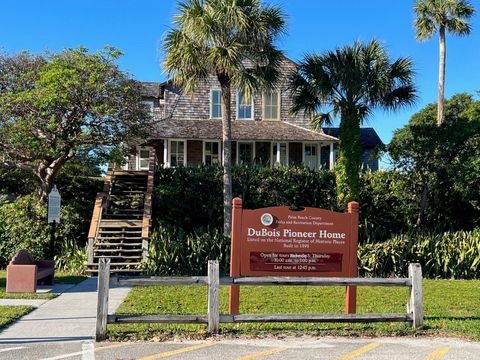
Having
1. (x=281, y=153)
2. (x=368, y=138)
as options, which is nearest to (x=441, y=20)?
(x=368, y=138)

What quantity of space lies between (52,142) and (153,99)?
14294mm

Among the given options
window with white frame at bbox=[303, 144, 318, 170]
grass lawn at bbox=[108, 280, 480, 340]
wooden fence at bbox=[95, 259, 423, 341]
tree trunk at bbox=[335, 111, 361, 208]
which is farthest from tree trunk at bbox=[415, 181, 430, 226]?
wooden fence at bbox=[95, 259, 423, 341]

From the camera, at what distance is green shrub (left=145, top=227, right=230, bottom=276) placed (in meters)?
15.7

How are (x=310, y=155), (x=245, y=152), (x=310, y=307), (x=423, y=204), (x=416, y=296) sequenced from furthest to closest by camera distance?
(x=310, y=155)
(x=245, y=152)
(x=423, y=204)
(x=310, y=307)
(x=416, y=296)

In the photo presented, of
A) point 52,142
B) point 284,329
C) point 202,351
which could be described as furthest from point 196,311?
point 52,142

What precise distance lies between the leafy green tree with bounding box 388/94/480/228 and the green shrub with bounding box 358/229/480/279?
2.32 m

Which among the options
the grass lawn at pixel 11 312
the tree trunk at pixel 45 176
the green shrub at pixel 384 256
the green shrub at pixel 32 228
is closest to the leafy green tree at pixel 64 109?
the tree trunk at pixel 45 176

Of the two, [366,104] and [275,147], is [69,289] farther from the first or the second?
[275,147]

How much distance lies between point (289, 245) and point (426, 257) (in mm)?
9103

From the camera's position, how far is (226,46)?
17.4 m

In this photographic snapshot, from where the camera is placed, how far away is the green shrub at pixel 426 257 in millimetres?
15867

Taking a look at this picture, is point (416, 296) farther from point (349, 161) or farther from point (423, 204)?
point (423, 204)

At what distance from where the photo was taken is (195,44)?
1759 centimetres

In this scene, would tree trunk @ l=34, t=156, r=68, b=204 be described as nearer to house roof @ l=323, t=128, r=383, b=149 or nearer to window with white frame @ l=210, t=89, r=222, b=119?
window with white frame @ l=210, t=89, r=222, b=119
